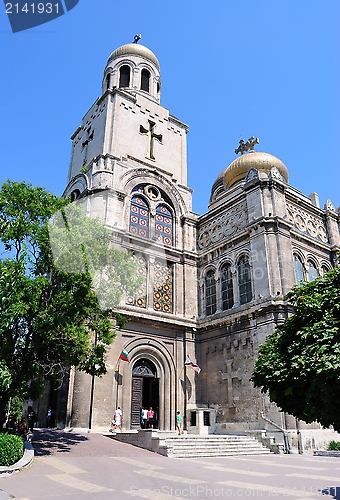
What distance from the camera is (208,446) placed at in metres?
18.0

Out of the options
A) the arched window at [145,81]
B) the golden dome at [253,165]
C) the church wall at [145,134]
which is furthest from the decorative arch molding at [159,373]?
the arched window at [145,81]

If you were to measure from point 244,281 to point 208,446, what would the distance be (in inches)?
409

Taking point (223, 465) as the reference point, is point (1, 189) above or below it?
above

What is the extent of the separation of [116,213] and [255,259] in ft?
30.4

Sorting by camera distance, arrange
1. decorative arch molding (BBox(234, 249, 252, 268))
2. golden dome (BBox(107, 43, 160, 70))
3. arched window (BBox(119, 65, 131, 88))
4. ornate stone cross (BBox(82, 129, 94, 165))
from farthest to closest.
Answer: golden dome (BBox(107, 43, 160, 70)), arched window (BBox(119, 65, 131, 88)), ornate stone cross (BBox(82, 129, 94, 165)), decorative arch molding (BBox(234, 249, 252, 268))

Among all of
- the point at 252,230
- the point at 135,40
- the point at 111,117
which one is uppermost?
the point at 135,40

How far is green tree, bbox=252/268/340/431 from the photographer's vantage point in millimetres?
8391

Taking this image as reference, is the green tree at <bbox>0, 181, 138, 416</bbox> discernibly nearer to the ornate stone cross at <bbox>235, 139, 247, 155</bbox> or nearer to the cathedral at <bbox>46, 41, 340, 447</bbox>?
the cathedral at <bbox>46, 41, 340, 447</bbox>

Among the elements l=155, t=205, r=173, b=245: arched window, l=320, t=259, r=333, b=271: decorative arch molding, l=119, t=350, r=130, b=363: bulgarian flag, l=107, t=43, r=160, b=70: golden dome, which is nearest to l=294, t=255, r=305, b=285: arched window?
l=320, t=259, r=333, b=271: decorative arch molding

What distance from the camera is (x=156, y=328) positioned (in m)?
25.2

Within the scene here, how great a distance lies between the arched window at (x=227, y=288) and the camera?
26.1m

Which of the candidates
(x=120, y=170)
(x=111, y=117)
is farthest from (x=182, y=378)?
(x=111, y=117)

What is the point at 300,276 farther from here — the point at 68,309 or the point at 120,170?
the point at 68,309

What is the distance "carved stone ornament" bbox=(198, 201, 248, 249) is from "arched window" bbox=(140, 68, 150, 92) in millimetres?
14433
